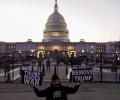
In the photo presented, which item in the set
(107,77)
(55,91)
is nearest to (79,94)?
(107,77)

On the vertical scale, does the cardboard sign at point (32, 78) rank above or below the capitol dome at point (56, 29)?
below

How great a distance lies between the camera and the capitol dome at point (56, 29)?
16519 cm

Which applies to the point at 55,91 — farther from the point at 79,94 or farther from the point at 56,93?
the point at 79,94

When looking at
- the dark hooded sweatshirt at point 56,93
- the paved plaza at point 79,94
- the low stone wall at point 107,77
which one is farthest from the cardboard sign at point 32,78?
the low stone wall at point 107,77

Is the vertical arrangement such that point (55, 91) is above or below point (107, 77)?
above

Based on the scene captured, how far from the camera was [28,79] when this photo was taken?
1132cm

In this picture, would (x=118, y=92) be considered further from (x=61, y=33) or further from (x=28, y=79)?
(x=61, y=33)

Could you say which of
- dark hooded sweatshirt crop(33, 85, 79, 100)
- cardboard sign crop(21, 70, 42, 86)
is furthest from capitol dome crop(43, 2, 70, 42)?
dark hooded sweatshirt crop(33, 85, 79, 100)

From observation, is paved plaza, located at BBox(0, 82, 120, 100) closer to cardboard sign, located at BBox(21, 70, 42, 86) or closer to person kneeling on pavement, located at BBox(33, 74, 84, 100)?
cardboard sign, located at BBox(21, 70, 42, 86)

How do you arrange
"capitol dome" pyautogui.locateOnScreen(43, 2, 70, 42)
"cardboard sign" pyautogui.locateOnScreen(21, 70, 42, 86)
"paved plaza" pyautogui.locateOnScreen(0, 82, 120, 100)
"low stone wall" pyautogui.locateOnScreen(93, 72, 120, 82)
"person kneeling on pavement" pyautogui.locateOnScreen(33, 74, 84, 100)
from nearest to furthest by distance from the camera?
"person kneeling on pavement" pyautogui.locateOnScreen(33, 74, 84, 100) < "cardboard sign" pyautogui.locateOnScreen(21, 70, 42, 86) < "paved plaza" pyautogui.locateOnScreen(0, 82, 120, 100) < "low stone wall" pyautogui.locateOnScreen(93, 72, 120, 82) < "capitol dome" pyautogui.locateOnScreen(43, 2, 70, 42)

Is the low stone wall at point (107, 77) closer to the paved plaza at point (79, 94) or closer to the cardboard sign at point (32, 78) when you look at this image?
the paved plaza at point (79, 94)

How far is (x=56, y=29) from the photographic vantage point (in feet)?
542

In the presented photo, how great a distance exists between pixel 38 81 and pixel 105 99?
5.66 m

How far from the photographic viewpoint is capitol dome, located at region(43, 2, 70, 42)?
165 metres
